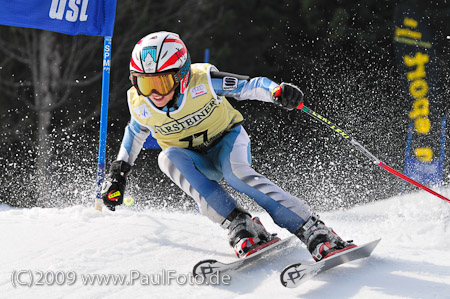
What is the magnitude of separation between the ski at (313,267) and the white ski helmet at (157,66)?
48.6 inches

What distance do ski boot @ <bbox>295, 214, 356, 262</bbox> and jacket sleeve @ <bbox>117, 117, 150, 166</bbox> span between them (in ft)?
3.90

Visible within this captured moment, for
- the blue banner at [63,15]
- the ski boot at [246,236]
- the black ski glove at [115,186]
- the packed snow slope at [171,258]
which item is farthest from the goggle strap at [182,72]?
the blue banner at [63,15]

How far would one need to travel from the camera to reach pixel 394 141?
1018 cm

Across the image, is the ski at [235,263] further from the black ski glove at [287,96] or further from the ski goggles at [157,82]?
the ski goggles at [157,82]

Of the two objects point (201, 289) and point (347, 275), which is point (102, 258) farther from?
point (347, 275)

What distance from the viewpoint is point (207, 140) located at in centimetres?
314

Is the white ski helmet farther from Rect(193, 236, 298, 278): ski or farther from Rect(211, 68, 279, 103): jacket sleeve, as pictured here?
Rect(193, 236, 298, 278): ski

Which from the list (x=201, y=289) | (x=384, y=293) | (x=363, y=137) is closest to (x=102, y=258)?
(x=201, y=289)

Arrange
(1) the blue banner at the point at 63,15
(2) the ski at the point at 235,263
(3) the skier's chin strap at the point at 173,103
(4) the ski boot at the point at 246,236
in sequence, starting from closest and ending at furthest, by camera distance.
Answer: (2) the ski at the point at 235,263 → (4) the ski boot at the point at 246,236 → (3) the skier's chin strap at the point at 173,103 → (1) the blue banner at the point at 63,15

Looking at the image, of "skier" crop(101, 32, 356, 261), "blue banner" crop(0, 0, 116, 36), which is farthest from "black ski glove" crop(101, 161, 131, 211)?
"blue banner" crop(0, 0, 116, 36)

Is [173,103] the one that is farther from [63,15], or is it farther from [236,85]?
[63,15]

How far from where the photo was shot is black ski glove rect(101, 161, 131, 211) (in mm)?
3094

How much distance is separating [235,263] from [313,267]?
1.37 feet

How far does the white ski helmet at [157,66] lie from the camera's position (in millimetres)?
2857
